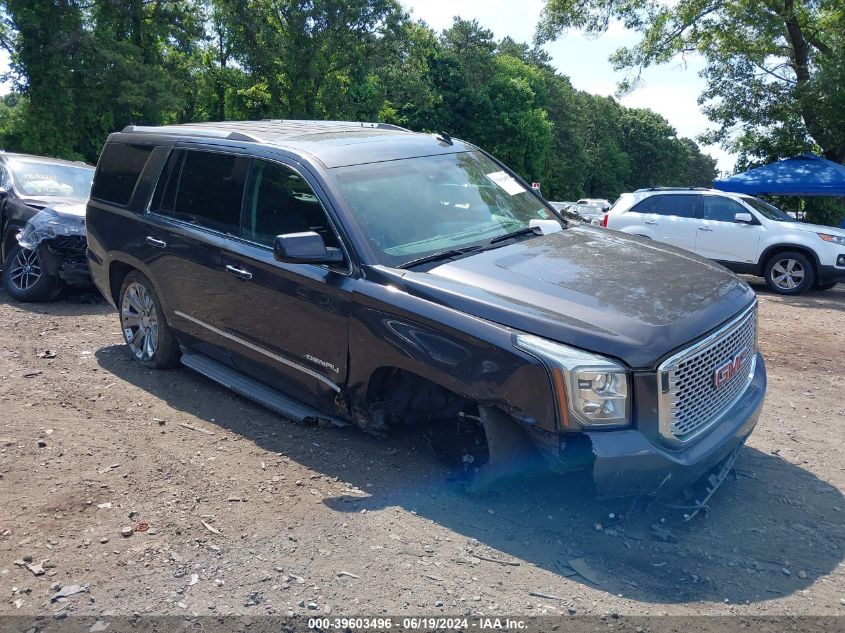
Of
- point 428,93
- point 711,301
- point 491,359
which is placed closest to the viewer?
point 491,359

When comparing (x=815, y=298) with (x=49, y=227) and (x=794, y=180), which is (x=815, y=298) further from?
(x=49, y=227)

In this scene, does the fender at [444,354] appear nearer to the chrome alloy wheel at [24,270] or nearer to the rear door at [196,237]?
the rear door at [196,237]

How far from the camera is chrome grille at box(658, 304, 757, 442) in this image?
136 inches

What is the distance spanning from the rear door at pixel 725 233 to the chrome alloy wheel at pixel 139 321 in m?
9.53

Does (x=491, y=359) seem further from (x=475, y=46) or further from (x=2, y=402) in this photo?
(x=475, y=46)

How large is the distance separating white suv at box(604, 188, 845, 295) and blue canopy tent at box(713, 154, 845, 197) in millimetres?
3624

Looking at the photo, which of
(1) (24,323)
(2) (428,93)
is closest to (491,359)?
(1) (24,323)

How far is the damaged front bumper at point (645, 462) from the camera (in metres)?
3.36

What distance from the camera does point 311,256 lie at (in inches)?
162

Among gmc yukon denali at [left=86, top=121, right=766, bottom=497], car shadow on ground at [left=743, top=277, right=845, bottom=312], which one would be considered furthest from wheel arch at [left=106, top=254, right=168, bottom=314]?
car shadow on ground at [left=743, top=277, right=845, bottom=312]

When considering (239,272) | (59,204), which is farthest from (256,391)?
(59,204)

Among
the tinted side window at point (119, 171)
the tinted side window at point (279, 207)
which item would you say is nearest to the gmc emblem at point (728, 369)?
the tinted side window at point (279, 207)

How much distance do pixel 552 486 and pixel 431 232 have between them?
5.32 feet

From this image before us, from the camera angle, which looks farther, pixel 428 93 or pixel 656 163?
pixel 656 163
